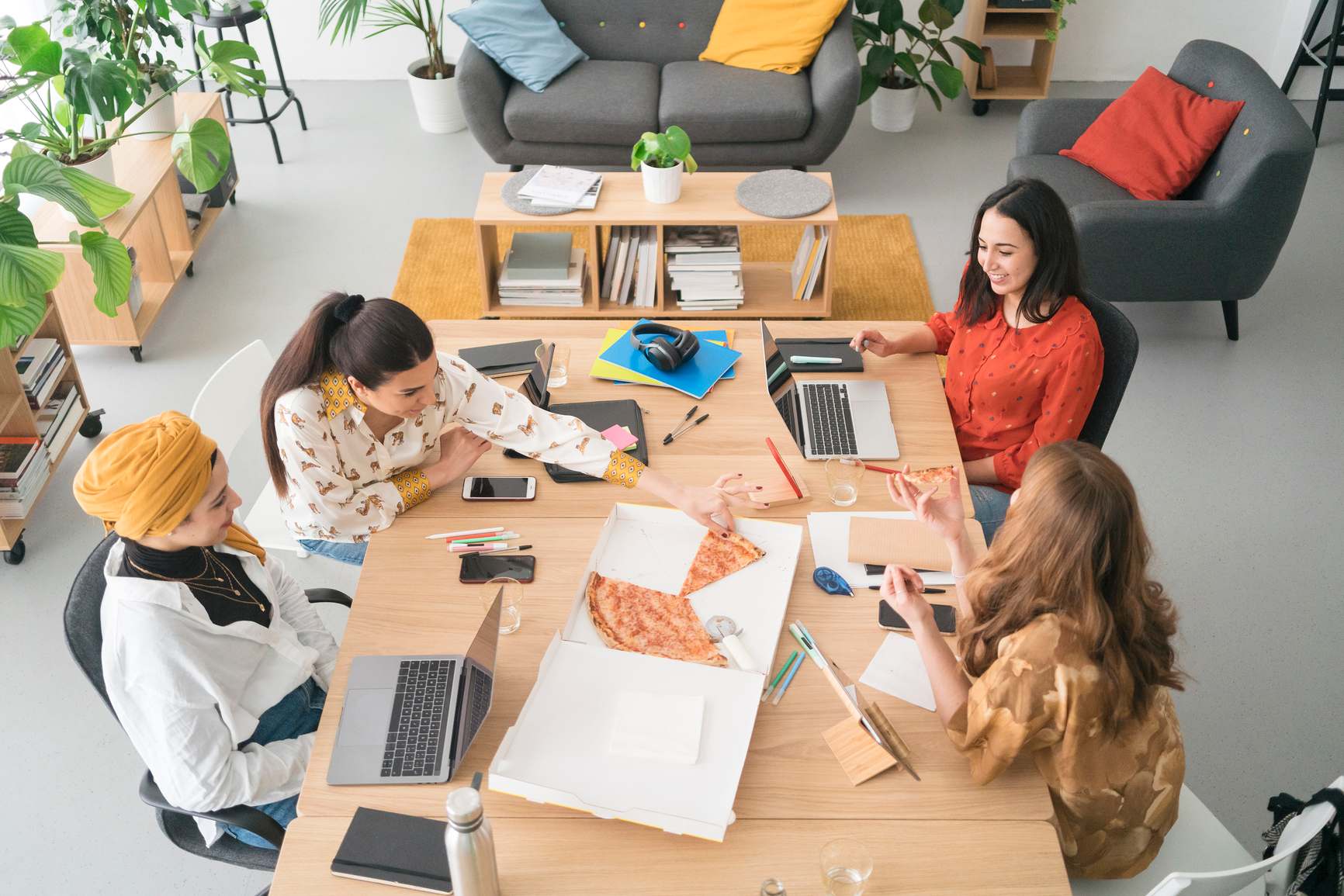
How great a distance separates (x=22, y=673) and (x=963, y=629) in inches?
97.1

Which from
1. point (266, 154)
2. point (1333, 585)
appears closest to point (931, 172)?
point (1333, 585)

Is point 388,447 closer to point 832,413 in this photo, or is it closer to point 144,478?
point 144,478

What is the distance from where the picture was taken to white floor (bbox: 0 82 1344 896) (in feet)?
8.56

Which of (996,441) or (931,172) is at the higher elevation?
(996,441)

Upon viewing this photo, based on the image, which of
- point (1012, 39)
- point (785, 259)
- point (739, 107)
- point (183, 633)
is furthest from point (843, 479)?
point (1012, 39)

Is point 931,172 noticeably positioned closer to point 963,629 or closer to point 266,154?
point 266,154

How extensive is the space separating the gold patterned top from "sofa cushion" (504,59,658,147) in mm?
3272

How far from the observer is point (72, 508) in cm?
334

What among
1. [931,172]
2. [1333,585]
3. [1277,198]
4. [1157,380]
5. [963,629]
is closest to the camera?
[963,629]

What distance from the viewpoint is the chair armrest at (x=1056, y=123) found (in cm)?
427

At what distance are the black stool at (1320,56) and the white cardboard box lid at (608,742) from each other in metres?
4.52

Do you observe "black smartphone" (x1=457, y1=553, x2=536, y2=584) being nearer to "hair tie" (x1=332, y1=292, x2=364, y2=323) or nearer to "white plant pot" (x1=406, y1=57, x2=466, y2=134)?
"hair tie" (x1=332, y1=292, x2=364, y2=323)

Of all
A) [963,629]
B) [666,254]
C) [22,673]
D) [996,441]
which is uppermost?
[963,629]

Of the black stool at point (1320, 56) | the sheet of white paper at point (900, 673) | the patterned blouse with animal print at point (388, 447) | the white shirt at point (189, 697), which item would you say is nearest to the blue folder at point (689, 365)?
the patterned blouse with animal print at point (388, 447)
